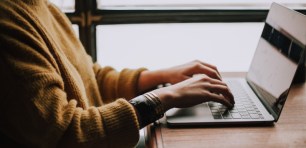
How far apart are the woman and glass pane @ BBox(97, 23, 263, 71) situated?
2.11 feet

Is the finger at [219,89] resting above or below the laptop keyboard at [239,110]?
above

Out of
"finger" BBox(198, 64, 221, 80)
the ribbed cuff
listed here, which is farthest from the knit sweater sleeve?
the ribbed cuff

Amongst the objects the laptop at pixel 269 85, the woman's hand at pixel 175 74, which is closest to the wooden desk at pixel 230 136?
the laptop at pixel 269 85

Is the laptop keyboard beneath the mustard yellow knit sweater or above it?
beneath

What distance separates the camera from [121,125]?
76 cm

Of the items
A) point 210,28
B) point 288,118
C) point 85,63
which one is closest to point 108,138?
point 85,63

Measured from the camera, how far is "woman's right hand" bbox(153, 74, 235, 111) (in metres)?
0.85

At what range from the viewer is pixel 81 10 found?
54.8 inches

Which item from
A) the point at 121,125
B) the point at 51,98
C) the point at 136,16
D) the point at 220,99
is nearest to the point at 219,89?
the point at 220,99

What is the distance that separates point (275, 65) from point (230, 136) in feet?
0.94

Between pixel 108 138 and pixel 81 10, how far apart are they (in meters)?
0.78

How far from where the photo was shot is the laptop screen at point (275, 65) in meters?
0.86

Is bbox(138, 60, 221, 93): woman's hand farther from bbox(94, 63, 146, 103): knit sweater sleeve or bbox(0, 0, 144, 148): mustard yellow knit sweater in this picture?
bbox(0, 0, 144, 148): mustard yellow knit sweater

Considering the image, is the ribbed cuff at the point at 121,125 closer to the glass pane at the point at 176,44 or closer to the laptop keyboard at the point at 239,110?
the laptop keyboard at the point at 239,110
